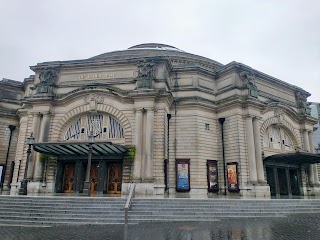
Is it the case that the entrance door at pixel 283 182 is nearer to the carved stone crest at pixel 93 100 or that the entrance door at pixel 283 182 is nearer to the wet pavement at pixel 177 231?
the wet pavement at pixel 177 231

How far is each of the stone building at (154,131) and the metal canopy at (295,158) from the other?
10cm

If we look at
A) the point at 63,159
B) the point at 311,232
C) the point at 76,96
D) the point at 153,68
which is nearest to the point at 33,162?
the point at 63,159

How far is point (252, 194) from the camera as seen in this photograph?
22156mm

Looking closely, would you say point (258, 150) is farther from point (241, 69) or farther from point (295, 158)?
point (241, 69)

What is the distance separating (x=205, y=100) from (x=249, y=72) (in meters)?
5.39

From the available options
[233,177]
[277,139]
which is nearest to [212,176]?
[233,177]

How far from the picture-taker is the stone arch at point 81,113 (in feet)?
74.6

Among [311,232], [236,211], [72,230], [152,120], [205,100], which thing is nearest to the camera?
[311,232]

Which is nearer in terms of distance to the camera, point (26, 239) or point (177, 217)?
point (26, 239)

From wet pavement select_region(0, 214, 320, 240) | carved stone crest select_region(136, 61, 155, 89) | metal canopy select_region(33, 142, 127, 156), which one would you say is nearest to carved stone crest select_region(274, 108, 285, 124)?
carved stone crest select_region(136, 61, 155, 89)

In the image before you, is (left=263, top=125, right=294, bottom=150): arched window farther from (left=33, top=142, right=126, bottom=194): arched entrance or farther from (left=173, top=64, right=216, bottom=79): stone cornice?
(left=33, top=142, right=126, bottom=194): arched entrance

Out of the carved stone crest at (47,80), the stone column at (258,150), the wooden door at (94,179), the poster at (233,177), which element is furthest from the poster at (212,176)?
the carved stone crest at (47,80)

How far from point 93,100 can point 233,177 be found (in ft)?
46.7

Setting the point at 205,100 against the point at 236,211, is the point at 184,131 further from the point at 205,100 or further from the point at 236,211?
the point at 236,211
